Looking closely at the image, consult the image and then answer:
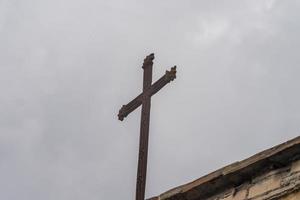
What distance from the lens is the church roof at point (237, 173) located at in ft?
21.6

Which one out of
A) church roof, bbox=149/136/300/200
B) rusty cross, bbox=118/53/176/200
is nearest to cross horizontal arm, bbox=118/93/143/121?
rusty cross, bbox=118/53/176/200

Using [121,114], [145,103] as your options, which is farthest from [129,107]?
Answer: [145,103]

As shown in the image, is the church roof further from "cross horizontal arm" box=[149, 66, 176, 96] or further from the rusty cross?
"cross horizontal arm" box=[149, 66, 176, 96]

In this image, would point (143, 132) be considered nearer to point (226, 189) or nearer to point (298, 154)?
point (226, 189)

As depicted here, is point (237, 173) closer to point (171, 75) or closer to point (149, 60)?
point (171, 75)

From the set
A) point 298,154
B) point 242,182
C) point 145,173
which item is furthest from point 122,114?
point 298,154

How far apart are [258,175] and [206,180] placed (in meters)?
0.59

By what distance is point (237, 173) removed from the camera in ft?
22.8

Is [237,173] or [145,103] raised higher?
[145,103]

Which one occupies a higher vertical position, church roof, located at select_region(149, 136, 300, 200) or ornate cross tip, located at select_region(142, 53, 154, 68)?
ornate cross tip, located at select_region(142, 53, 154, 68)

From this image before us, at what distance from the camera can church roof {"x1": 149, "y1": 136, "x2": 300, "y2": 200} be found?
A: 259 inches

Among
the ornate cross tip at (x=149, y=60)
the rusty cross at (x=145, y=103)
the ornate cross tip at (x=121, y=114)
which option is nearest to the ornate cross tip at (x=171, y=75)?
the rusty cross at (x=145, y=103)

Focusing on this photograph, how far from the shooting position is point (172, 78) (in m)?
9.41

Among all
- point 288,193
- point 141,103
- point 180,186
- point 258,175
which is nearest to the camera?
point 288,193
